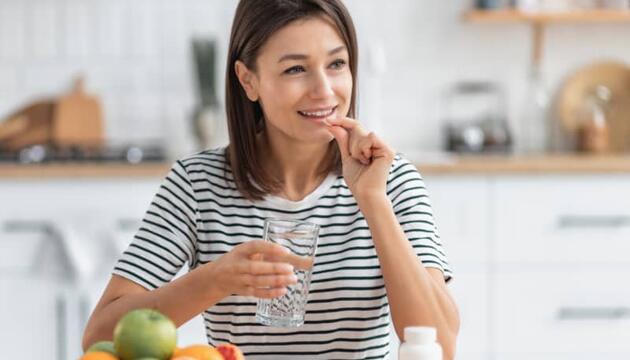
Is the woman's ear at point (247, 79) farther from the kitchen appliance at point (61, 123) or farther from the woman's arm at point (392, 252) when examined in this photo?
the kitchen appliance at point (61, 123)

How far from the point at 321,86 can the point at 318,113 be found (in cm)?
5

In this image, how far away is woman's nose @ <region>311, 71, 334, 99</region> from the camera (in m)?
2.02

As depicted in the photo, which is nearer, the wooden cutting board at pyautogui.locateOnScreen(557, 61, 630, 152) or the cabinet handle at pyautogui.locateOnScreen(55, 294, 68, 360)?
the cabinet handle at pyautogui.locateOnScreen(55, 294, 68, 360)

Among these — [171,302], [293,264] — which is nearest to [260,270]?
[293,264]

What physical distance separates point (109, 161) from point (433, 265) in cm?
207

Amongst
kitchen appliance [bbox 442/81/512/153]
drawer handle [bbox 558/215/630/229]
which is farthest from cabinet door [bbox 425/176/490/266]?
kitchen appliance [bbox 442/81/512/153]

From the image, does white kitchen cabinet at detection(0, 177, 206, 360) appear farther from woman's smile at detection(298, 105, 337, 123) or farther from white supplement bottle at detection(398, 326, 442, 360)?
white supplement bottle at detection(398, 326, 442, 360)

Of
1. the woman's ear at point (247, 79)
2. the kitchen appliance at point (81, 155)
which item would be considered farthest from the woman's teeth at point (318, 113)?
the kitchen appliance at point (81, 155)

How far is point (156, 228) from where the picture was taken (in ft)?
6.89

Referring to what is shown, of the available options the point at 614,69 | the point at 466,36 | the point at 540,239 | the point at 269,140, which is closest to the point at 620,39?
the point at 614,69

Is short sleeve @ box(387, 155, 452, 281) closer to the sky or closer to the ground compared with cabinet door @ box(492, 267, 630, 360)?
closer to the sky

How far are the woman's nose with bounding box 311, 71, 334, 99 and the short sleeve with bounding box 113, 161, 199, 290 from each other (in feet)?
1.03

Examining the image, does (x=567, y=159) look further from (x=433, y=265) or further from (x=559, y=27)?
(x=433, y=265)

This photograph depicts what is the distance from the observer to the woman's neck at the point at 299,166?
220cm
